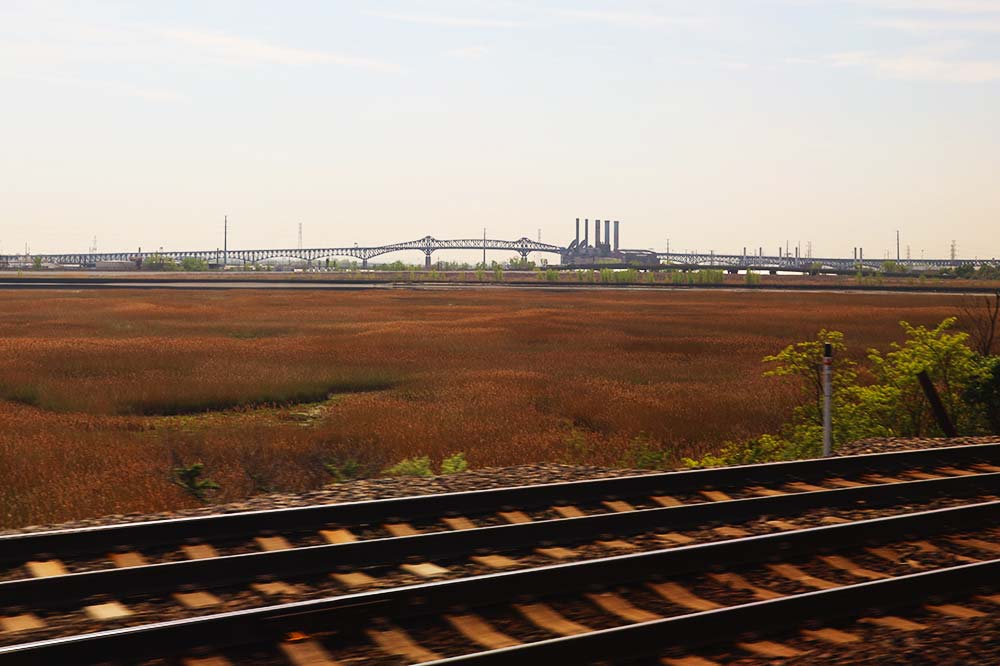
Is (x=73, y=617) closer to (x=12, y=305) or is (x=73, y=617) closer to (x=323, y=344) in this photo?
(x=323, y=344)

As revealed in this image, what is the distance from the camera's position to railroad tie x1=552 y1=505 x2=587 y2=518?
385 inches

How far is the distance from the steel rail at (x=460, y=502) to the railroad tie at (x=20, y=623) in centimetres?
153

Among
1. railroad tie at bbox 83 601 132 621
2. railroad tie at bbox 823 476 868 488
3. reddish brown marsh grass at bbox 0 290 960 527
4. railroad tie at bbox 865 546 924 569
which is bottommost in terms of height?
reddish brown marsh grass at bbox 0 290 960 527

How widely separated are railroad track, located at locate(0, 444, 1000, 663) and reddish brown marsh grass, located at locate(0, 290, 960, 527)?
12.5 ft

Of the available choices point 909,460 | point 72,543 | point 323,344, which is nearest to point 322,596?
point 72,543

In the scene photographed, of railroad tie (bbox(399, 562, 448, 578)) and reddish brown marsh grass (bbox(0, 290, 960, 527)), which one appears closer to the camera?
railroad tie (bbox(399, 562, 448, 578))

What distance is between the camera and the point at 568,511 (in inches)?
391

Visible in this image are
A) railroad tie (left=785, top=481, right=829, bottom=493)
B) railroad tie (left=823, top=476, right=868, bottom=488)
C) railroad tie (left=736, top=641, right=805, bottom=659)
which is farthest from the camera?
railroad tie (left=823, top=476, right=868, bottom=488)

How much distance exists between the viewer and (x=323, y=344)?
38.4 meters

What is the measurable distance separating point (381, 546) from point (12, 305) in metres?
63.4

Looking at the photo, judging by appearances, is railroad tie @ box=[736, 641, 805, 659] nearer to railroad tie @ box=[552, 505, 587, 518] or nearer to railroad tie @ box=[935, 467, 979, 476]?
railroad tie @ box=[552, 505, 587, 518]

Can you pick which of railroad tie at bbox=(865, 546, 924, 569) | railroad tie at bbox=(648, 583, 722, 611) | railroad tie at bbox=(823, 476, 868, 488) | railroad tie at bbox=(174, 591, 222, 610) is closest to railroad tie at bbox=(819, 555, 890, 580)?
railroad tie at bbox=(865, 546, 924, 569)

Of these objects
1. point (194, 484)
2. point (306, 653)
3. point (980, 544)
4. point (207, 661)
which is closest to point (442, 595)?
point (306, 653)

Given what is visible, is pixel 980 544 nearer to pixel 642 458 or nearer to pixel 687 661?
pixel 687 661
